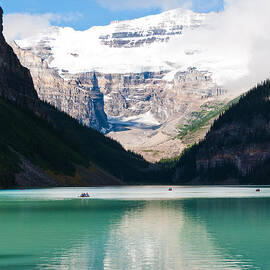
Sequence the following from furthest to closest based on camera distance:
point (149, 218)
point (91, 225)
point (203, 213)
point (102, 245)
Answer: point (203, 213)
point (149, 218)
point (91, 225)
point (102, 245)

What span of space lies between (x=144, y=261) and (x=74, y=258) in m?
7.12

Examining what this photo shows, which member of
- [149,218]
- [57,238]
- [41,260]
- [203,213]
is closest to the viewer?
[41,260]

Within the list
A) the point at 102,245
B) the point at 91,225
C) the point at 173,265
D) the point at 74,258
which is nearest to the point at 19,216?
the point at 91,225

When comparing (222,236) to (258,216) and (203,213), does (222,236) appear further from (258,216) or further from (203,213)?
(203,213)

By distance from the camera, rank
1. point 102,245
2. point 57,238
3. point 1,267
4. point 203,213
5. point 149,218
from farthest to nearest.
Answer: point 203,213, point 149,218, point 57,238, point 102,245, point 1,267

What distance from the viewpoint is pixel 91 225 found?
92.5m

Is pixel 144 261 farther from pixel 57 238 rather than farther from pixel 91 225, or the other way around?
pixel 91 225

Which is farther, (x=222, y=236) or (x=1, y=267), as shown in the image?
(x=222, y=236)

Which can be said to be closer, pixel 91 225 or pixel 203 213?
pixel 91 225

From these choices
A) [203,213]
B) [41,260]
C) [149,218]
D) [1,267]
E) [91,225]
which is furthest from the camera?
[203,213]

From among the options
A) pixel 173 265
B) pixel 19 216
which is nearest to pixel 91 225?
pixel 19 216

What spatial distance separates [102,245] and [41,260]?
11677 mm

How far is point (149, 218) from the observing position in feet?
338

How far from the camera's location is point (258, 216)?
107 m
